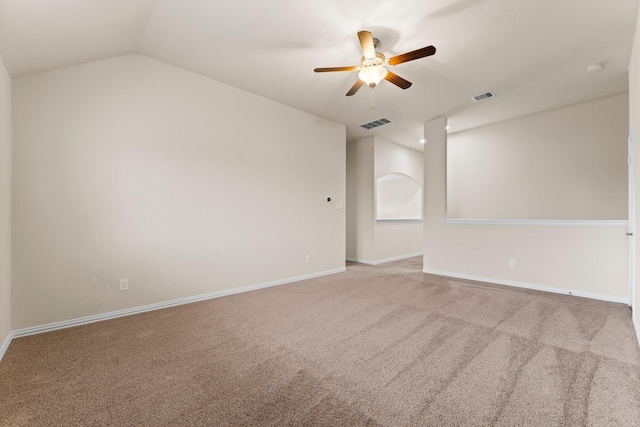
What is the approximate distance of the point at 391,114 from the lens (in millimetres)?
4832

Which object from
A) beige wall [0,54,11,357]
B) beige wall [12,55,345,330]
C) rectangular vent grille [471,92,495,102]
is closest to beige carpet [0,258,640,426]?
beige wall [0,54,11,357]

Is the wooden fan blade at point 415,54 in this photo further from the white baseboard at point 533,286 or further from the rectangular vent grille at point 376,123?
the white baseboard at point 533,286

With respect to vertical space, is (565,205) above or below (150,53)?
below

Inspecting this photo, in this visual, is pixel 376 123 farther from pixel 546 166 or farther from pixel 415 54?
pixel 546 166

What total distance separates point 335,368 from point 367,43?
2.65m

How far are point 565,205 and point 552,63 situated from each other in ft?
8.77

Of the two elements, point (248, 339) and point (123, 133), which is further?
point (123, 133)

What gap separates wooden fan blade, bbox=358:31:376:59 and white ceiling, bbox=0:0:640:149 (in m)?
0.23

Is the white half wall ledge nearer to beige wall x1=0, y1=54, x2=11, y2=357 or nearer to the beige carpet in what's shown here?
the beige carpet

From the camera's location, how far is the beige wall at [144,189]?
8.39 ft

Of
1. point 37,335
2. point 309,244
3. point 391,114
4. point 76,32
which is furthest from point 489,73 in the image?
point 37,335

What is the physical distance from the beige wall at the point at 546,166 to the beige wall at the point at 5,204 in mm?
6697

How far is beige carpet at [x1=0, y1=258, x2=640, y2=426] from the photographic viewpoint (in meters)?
1.48

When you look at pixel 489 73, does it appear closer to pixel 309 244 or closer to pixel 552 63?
pixel 552 63
